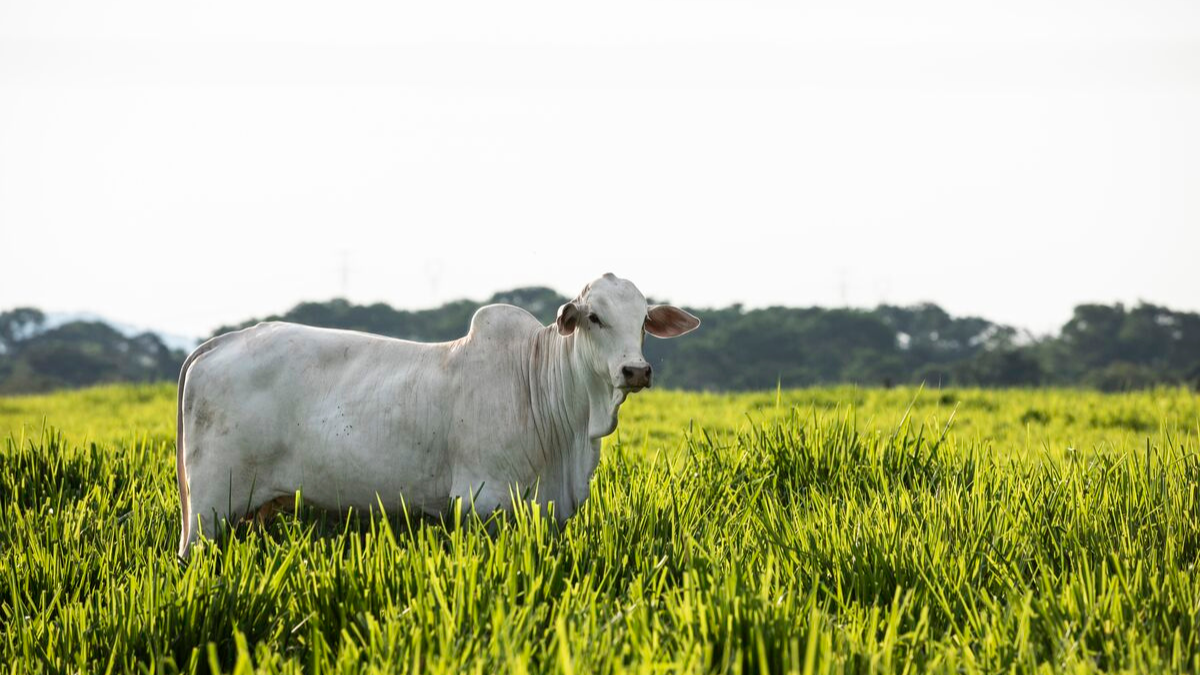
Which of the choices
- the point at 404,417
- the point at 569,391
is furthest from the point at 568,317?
the point at 404,417

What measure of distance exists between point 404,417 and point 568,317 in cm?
83

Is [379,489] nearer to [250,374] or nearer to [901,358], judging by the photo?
[250,374]

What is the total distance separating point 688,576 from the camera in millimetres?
3873

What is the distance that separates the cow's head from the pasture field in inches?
22.6

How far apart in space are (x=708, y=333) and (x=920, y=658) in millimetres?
57989

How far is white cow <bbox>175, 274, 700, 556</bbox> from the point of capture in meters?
4.97

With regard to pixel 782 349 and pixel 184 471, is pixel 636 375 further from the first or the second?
pixel 782 349

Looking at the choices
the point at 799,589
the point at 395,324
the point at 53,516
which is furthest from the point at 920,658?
the point at 395,324

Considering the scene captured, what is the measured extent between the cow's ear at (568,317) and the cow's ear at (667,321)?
393 mm

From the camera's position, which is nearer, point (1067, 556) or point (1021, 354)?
point (1067, 556)

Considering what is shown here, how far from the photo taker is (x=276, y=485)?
203 inches

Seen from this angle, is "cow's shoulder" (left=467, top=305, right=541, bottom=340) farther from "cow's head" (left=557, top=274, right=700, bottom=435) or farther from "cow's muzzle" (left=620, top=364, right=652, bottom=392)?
"cow's muzzle" (left=620, top=364, right=652, bottom=392)

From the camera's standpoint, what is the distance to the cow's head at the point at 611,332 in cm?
461

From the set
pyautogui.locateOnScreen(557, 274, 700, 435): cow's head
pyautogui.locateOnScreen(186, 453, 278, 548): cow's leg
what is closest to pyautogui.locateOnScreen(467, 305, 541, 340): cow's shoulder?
pyautogui.locateOnScreen(557, 274, 700, 435): cow's head
